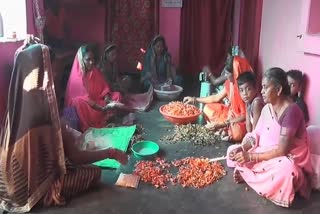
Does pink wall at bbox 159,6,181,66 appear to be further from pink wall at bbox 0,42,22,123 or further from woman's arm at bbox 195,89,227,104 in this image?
pink wall at bbox 0,42,22,123

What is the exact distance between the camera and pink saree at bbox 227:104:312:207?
2379 mm

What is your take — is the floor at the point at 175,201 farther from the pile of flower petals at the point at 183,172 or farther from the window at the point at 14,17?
the window at the point at 14,17

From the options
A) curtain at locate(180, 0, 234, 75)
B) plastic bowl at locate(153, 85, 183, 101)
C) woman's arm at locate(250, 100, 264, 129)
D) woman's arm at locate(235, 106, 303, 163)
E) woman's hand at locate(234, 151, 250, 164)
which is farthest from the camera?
curtain at locate(180, 0, 234, 75)

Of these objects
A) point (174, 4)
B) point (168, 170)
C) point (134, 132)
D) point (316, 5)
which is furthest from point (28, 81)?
point (174, 4)

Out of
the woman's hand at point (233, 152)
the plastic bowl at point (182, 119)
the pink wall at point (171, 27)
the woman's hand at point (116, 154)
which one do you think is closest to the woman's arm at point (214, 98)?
the plastic bowl at point (182, 119)

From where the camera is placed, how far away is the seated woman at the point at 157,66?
197 inches

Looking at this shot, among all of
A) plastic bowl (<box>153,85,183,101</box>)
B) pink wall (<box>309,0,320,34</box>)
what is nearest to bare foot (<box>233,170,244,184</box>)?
pink wall (<box>309,0,320,34</box>)

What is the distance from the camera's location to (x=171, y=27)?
5.79 meters

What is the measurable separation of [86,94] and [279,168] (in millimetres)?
2055

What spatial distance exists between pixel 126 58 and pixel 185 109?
8.45ft

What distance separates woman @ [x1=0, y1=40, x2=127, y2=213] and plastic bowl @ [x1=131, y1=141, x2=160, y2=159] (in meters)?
0.71

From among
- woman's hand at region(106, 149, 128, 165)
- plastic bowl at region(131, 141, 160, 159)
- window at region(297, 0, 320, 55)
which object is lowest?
plastic bowl at region(131, 141, 160, 159)

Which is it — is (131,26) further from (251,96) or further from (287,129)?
(287,129)

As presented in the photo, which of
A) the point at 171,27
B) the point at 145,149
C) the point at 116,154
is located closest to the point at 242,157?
the point at 116,154
